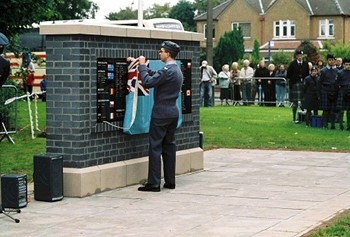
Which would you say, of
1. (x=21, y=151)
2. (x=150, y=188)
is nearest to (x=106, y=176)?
(x=150, y=188)

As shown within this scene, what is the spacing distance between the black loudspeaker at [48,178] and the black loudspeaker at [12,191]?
68 centimetres

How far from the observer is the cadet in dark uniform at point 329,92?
2409cm

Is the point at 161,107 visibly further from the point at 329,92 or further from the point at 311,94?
the point at 311,94

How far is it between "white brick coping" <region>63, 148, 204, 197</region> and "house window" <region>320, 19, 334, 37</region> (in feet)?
256

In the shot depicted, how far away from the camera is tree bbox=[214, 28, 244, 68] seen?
79.1 m

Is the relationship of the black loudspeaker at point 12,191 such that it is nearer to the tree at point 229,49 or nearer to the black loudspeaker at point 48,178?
the black loudspeaker at point 48,178

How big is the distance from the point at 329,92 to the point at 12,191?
1442cm

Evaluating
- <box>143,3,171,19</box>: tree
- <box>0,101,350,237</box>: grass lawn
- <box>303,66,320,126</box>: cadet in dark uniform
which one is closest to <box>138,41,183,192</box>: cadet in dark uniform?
<box>0,101,350,237</box>: grass lawn

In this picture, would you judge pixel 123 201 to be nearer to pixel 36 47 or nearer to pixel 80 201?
pixel 80 201

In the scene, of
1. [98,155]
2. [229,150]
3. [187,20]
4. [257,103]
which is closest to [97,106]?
[98,155]

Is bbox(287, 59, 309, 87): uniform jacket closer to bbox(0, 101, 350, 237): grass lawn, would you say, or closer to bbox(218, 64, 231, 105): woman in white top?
bbox(0, 101, 350, 237): grass lawn

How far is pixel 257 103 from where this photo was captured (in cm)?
3650

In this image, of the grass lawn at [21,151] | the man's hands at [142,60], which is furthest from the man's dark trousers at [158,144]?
the grass lawn at [21,151]

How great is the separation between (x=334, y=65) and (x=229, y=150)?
6.46m
